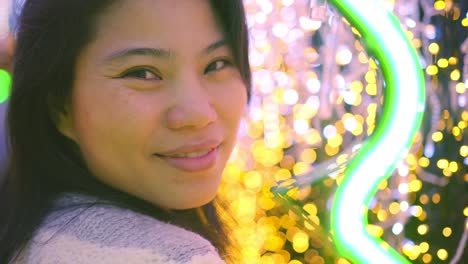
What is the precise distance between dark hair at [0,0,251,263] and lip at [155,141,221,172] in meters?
0.08

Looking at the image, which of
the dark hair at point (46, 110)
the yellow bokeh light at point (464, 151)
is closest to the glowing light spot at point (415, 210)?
the yellow bokeh light at point (464, 151)

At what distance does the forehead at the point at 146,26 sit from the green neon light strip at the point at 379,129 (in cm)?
69

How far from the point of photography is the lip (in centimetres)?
77

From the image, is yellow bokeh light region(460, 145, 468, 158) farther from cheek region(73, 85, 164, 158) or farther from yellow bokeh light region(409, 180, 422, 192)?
cheek region(73, 85, 164, 158)

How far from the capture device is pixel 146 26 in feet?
2.45

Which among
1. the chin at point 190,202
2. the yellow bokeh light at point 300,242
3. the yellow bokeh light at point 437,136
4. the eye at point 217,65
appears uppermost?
the eye at point 217,65

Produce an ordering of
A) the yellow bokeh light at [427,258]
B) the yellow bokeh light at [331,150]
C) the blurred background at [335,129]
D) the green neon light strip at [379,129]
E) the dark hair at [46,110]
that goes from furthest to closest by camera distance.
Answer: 1. the yellow bokeh light at [427,258]
2. the yellow bokeh light at [331,150]
3. the blurred background at [335,129]
4. the green neon light strip at [379,129]
5. the dark hair at [46,110]

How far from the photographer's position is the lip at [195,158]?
775 mm

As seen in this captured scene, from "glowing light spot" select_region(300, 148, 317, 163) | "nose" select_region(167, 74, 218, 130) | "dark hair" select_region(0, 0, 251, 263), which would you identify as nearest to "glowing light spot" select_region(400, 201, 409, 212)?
"glowing light spot" select_region(300, 148, 317, 163)

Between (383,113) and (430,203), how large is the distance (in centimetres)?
91

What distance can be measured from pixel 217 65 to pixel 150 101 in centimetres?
14

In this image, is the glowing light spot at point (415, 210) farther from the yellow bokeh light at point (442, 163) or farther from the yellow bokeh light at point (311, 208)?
the yellow bokeh light at point (311, 208)

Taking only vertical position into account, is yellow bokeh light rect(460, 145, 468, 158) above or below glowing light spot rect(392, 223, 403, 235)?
above

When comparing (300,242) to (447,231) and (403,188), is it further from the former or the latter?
(447,231)
